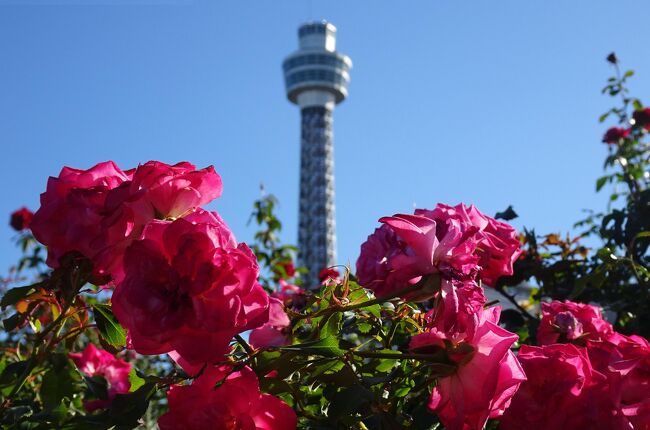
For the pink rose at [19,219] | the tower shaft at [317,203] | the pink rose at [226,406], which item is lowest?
the pink rose at [226,406]

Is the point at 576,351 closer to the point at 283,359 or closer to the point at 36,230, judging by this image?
the point at 283,359

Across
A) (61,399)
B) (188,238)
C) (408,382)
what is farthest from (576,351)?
(61,399)

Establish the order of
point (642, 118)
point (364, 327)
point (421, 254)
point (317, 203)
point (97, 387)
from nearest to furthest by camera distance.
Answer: point (421, 254)
point (364, 327)
point (97, 387)
point (642, 118)
point (317, 203)

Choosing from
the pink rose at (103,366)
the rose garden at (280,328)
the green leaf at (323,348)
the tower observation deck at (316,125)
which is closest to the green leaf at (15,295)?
the rose garden at (280,328)

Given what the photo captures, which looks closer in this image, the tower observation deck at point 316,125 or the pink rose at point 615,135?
the pink rose at point 615,135

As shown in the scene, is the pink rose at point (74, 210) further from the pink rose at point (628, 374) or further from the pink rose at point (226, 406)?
the pink rose at point (628, 374)

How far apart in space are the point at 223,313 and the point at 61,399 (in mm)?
536

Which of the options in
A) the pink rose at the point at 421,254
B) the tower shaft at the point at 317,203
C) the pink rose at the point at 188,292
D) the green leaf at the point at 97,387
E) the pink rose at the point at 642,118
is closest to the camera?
the pink rose at the point at 188,292

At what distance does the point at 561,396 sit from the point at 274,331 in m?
0.27

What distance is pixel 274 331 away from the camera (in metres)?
0.79

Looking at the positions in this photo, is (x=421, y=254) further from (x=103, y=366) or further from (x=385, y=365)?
(x=103, y=366)

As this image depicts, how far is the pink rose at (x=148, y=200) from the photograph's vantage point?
0.63m

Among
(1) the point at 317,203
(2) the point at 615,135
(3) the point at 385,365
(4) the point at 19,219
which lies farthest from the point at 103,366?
(1) the point at 317,203

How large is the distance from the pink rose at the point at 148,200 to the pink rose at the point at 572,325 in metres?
0.49
